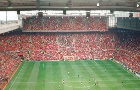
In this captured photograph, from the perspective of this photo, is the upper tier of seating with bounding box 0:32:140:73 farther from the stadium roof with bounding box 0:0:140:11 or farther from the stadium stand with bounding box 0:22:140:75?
the stadium roof with bounding box 0:0:140:11

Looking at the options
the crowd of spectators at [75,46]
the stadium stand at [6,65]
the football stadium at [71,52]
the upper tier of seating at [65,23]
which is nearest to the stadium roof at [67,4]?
the football stadium at [71,52]

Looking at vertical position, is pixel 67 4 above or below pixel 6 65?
above

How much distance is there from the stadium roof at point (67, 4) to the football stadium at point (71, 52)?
1209cm

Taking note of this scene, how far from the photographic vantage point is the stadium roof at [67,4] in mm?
14712

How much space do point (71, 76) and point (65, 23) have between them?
2927cm

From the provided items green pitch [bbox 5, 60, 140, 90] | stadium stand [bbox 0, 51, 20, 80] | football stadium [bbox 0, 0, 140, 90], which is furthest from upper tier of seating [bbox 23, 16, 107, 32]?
stadium stand [bbox 0, 51, 20, 80]

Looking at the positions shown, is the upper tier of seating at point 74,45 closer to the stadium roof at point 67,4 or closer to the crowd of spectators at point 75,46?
the crowd of spectators at point 75,46

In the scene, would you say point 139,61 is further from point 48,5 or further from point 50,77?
point 48,5

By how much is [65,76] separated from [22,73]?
9959mm

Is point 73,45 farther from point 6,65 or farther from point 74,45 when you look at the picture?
point 6,65

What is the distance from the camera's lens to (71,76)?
44.5m

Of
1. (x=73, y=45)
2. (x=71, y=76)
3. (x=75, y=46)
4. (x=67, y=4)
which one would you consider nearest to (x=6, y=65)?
(x=71, y=76)

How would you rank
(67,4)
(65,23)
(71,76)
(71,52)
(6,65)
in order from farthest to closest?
(65,23) → (71,52) → (6,65) → (71,76) → (67,4)

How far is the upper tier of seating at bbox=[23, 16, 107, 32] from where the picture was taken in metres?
67.6
